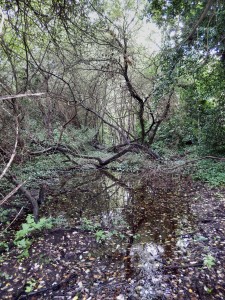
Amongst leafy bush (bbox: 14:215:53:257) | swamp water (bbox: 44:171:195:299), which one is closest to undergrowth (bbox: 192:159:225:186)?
swamp water (bbox: 44:171:195:299)

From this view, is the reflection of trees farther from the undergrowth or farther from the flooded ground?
the undergrowth

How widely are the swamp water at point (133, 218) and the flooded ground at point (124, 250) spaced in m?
0.01

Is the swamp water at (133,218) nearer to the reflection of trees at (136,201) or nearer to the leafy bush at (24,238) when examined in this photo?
the reflection of trees at (136,201)

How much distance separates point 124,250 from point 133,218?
1107mm

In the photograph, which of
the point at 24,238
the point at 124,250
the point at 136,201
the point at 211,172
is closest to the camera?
the point at 124,250

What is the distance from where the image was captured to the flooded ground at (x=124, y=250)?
2496 mm

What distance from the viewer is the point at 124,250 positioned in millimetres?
3264

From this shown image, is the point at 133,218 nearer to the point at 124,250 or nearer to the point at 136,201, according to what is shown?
the point at 136,201

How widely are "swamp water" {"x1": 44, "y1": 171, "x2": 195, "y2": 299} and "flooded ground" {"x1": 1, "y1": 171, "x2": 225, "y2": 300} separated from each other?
0.01m

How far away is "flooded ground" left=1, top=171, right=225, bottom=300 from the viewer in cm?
250

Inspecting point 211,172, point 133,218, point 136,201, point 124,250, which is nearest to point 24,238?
point 124,250

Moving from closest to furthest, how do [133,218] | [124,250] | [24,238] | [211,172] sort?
[124,250]
[24,238]
[133,218]
[211,172]

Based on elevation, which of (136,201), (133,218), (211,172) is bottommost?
(133,218)

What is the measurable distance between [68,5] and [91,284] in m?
3.45
